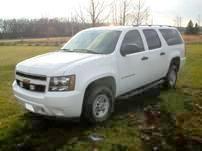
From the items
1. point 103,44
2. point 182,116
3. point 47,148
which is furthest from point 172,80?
point 47,148

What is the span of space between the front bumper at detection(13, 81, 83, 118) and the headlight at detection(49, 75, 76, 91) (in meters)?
0.08

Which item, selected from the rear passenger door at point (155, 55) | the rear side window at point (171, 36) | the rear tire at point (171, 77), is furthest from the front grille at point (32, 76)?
the rear tire at point (171, 77)

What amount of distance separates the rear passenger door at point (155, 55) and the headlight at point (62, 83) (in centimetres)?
Result: 251

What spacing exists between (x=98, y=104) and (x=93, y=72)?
27.2 inches

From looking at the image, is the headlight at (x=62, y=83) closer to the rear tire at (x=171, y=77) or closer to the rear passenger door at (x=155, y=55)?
the rear passenger door at (x=155, y=55)

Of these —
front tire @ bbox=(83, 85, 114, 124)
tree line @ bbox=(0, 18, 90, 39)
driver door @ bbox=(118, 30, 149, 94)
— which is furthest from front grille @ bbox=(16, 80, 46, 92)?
tree line @ bbox=(0, 18, 90, 39)

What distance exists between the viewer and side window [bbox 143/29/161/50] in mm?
6395

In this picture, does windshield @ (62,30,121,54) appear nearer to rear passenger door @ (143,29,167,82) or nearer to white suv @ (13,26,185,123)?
white suv @ (13,26,185,123)

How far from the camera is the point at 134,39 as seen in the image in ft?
19.5

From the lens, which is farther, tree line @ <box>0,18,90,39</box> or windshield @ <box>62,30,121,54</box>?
tree line @ <box>0,18,90,39</box>

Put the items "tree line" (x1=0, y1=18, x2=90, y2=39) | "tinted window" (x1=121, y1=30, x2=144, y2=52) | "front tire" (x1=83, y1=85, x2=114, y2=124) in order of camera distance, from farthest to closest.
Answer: "tree line" (x1=0, y1=18, x2=90, y2=39)
"tinted window" (x1=121, y1=30, x2=144, y2=52)
"front tire" (x1=83, y1=85, x2=114, y2=124)

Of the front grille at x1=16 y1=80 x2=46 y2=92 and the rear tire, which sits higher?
the front grille at x1=16 y1=80 x2=46 y2=92

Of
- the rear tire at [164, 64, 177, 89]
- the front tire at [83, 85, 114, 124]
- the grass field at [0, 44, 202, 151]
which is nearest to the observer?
the grass field at [0, 44, 202, 151]

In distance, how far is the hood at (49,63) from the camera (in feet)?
14.5
